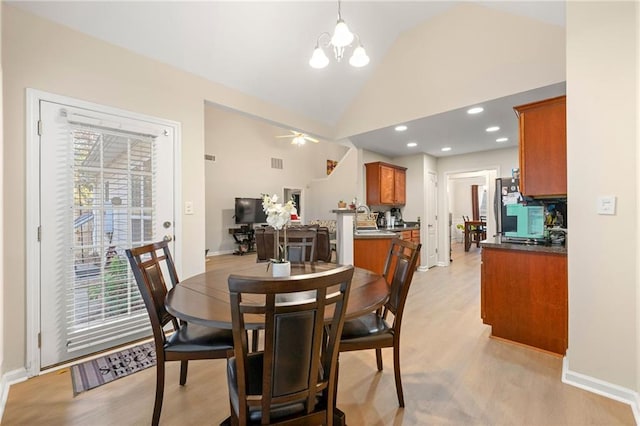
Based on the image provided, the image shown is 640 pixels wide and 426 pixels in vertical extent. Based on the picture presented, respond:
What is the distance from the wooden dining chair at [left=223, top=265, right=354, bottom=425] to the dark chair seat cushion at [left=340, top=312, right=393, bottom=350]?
51cm

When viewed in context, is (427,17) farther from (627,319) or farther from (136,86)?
(627,319)

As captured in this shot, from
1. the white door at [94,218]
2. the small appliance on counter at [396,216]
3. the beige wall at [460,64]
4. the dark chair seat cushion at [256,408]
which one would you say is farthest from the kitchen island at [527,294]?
the small appliance on counter at [396,216]

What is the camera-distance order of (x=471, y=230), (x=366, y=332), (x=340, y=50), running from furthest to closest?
(x=471, y=230), (x=340, y=50), (x=366, y=332)

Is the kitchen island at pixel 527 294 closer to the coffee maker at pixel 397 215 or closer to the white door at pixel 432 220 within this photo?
the white door at pixel 432 220

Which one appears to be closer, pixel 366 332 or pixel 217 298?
pixel 217 298

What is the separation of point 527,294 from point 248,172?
24.5ft

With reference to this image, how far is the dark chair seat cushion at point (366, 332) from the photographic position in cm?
164

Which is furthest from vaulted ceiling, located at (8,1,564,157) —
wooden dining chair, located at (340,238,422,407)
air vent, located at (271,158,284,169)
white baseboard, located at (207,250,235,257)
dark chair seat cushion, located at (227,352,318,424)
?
white baseboard, located at (207,250,235,257)

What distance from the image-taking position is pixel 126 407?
1748mm

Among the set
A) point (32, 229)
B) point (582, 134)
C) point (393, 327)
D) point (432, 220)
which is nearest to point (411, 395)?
point (393, 327)

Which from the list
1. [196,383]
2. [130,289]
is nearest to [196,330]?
[196,383]

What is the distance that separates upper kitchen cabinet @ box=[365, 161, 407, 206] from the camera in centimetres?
546

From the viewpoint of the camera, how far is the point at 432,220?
6062 millimetres

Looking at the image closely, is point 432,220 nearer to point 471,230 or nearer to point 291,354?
point 471,230
